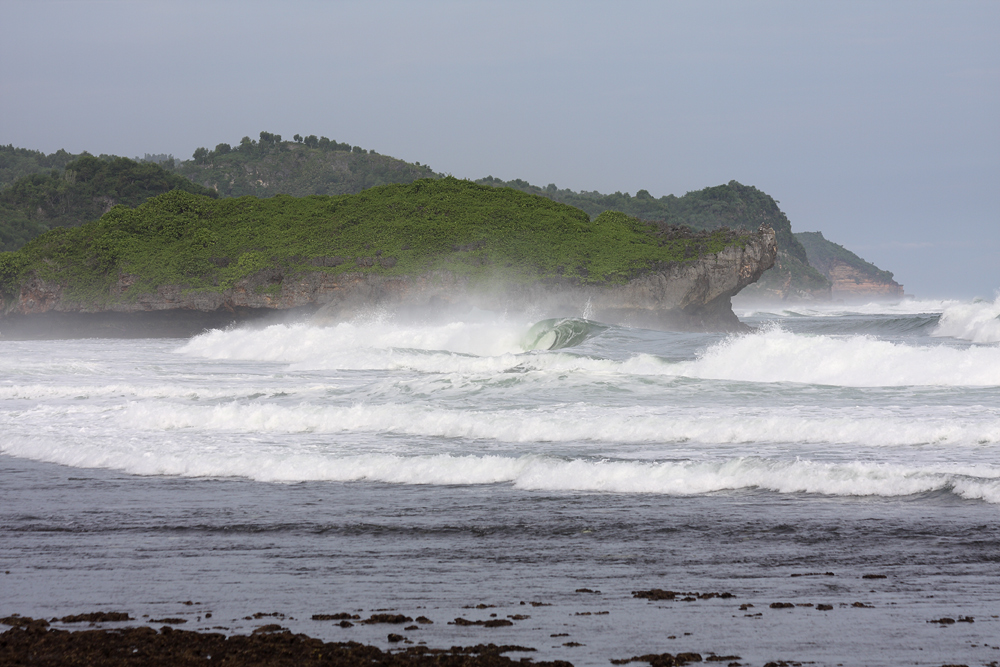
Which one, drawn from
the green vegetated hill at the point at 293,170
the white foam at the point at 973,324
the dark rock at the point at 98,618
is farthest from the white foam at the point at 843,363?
the green vegetated hill at the point at 293,170

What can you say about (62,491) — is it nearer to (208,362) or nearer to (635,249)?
(208,362)

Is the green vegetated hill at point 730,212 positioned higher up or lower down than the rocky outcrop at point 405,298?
higher up

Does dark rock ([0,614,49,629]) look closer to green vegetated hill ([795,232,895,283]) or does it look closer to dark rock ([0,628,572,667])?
dark rock ([0,628,572,667])

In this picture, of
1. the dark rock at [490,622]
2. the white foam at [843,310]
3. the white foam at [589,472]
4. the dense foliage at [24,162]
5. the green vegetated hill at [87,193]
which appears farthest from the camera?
the dense foliage at [24,162]

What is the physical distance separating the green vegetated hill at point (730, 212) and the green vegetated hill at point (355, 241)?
6485 cm

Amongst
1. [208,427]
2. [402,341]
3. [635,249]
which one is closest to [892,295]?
[635,249]

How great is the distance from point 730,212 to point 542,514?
400ft

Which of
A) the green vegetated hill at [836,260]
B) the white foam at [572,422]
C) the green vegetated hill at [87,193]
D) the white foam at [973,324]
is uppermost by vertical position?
the green vegetated hill at [836,260]

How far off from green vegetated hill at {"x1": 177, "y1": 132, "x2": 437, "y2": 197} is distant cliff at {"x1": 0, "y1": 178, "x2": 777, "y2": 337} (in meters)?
60.1

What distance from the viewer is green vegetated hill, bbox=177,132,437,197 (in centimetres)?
11350

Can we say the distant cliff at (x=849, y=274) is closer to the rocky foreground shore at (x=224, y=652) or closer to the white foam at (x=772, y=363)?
the white foam at (x=772, y=363)

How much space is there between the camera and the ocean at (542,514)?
4762 millimetres

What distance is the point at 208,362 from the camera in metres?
27.4

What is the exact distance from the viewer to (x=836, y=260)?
17900cm
